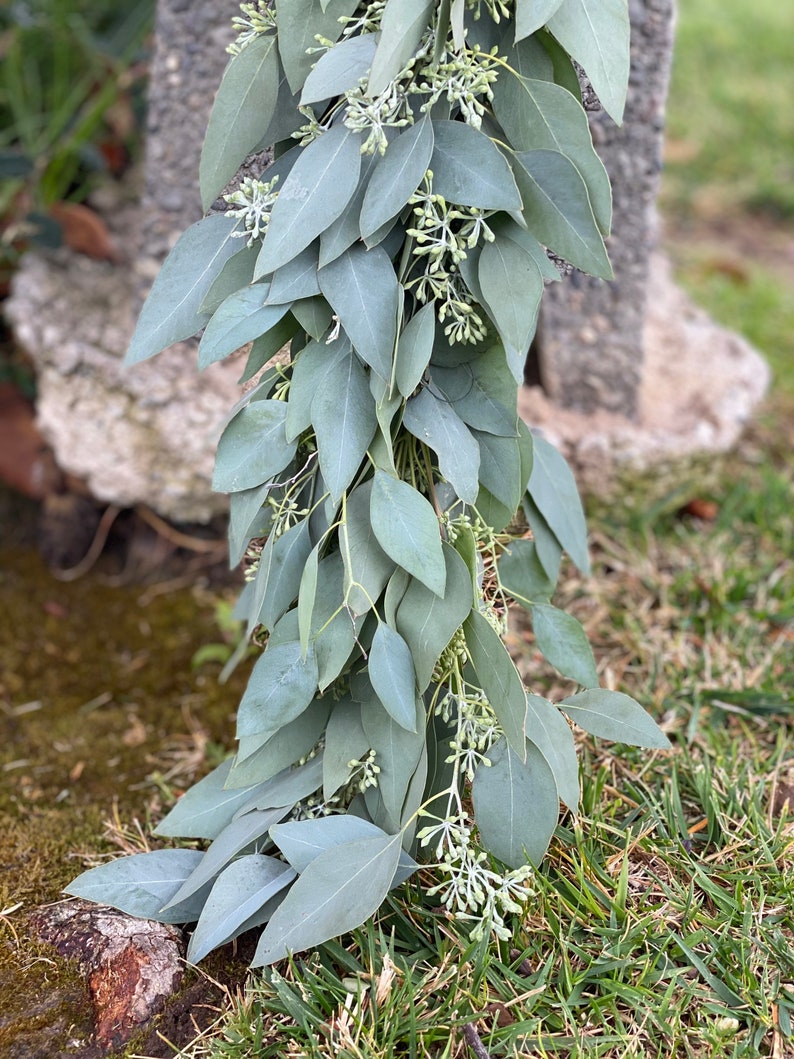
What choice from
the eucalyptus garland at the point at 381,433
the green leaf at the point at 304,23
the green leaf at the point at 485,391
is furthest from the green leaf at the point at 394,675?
the green leaf at the point at 304,23

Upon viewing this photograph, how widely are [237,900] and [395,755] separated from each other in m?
0.23

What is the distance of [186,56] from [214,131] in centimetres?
88

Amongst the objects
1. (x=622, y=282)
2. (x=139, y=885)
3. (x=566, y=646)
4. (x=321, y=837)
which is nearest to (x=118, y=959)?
(x=139, y=885)

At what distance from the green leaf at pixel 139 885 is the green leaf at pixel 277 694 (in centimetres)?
24

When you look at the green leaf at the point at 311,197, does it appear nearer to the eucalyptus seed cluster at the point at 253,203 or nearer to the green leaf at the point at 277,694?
the eucalyptus seed cluster at the point at 253,203

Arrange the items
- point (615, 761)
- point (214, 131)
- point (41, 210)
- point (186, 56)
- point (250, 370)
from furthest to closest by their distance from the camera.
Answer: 1. point (41, 210)
2. point (186, 56)
3. point (615, 761)
4. point (250, 370)
5. point (214, 131)

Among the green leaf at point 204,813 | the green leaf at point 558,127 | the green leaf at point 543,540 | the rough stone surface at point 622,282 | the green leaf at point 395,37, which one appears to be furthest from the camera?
the rough stone surface at point 622,282

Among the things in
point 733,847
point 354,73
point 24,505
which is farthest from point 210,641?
point 354,73

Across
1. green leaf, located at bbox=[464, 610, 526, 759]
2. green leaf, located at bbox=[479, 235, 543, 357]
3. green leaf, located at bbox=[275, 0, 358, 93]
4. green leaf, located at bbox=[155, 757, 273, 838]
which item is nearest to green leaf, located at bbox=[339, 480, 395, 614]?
green leaf, located at bbox=[464, 610, 526, 759]

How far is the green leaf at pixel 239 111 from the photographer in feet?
3.14

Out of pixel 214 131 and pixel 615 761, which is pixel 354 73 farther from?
pixel 615 761

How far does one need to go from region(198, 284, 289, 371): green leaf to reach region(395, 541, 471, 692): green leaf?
29 cm

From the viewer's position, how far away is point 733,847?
1199mm

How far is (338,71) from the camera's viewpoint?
863 millimetres
